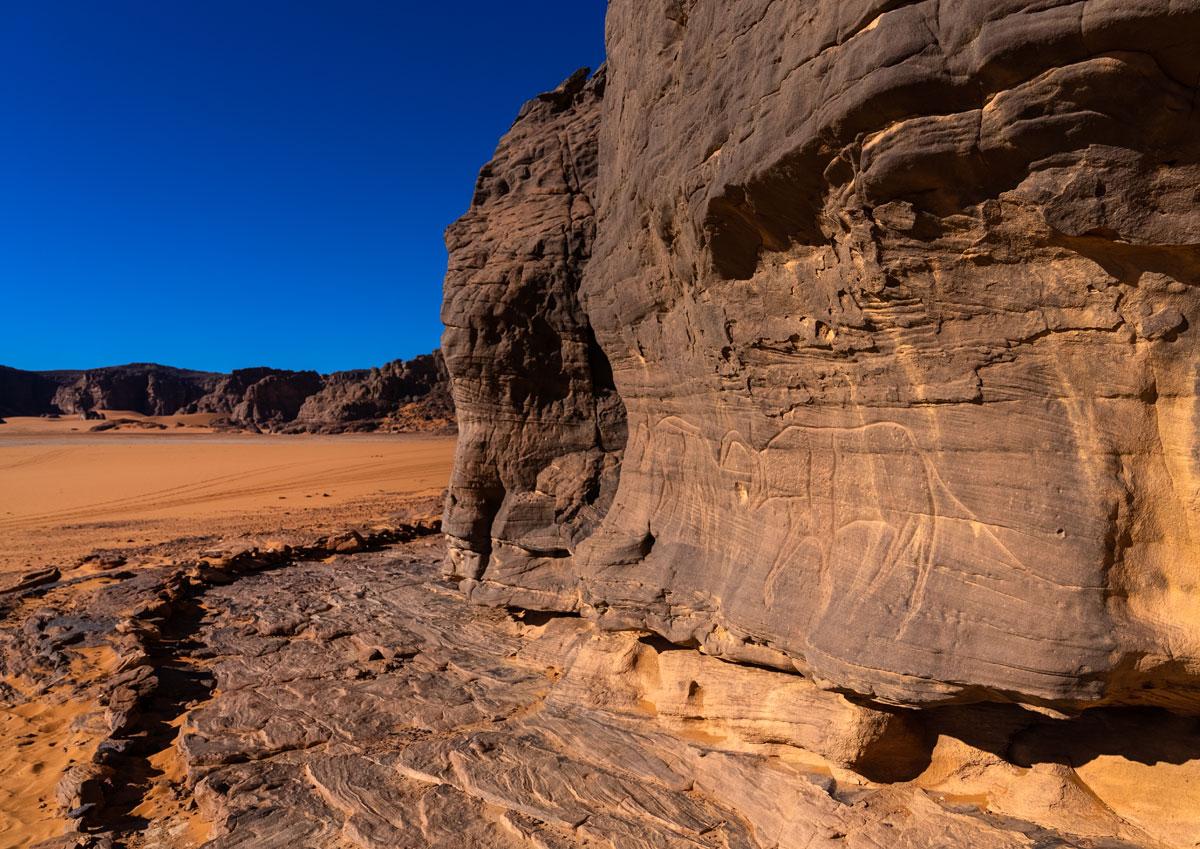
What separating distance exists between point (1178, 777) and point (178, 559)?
1513cm

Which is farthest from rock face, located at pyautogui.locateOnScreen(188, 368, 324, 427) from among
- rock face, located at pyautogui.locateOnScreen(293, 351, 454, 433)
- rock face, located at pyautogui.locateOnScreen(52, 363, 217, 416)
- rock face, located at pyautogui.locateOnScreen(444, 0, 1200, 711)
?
rock face, located at pyautogui.locateOnScreen(444, 0, 1200, 711)

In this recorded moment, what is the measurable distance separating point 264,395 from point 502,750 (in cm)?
6035

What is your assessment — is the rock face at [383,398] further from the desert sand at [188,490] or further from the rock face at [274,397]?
the desert sand at [188,490]

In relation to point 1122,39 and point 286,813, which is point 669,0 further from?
point 286,813

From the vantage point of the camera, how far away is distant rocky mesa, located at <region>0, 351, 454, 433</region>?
5316cm

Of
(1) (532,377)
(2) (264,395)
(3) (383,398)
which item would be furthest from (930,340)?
(2) (264,395)

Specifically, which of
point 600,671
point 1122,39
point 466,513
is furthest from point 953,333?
point 466,513

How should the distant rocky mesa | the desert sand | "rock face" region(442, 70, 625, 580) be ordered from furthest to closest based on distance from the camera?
the distant rocky mesa → the desert sand → "rock face" region(442, 70, 625, 580)

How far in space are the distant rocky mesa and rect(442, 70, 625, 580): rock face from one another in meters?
40.5

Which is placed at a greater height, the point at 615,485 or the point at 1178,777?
the point at 615,485

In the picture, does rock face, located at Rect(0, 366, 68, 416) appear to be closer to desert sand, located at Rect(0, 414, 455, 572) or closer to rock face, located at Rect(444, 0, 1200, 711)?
desert sand, located at Rect(0, 414, 455, 572)

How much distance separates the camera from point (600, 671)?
22.6 ft

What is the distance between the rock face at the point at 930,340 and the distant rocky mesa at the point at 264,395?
4472cm

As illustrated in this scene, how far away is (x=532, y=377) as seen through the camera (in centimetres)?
919
